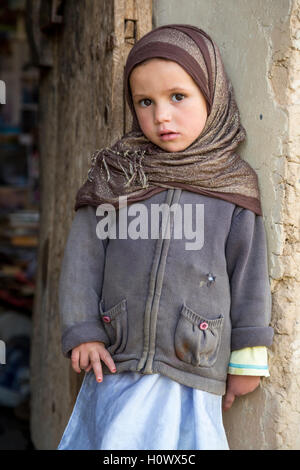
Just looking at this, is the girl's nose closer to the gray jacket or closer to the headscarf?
the headscarf

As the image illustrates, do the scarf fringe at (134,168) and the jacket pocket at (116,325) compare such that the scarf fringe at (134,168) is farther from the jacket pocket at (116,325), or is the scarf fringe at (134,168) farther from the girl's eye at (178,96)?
the jacket pocket at (116,325)

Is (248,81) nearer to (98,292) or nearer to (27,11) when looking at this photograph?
(98,292)

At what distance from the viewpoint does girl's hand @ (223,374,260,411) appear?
1858mm

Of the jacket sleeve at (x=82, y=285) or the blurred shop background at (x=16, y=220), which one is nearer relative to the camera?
the jacket sleeve at (x=82, y=285)

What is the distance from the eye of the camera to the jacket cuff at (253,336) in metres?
1.78

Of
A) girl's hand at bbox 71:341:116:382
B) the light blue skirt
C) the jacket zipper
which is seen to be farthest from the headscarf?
the light blue skirt

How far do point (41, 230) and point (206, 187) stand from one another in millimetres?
1778

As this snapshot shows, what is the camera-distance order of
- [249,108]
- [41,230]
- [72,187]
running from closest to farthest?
[249,108], [72,187], [41,230]

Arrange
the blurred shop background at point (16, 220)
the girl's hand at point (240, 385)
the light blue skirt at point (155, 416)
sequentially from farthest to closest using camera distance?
the blurred shop background at point (16, 220), the girl's hand at point (240, 385), the light blue skirt at point (155, 416)

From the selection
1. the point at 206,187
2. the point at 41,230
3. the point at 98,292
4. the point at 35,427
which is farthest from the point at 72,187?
the point at 35,427

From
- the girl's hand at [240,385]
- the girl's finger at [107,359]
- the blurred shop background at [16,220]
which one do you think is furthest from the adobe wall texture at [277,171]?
the blurred shop background at [16,220]

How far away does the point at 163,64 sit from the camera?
5.83 feet

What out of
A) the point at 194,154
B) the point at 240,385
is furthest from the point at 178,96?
the point at 240,385

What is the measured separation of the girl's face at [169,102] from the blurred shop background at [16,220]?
2389 millimetres
